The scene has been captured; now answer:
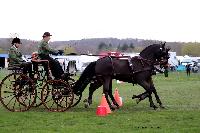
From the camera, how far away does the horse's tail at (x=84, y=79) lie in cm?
1524

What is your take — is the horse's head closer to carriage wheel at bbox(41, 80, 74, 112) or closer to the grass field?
the grass field

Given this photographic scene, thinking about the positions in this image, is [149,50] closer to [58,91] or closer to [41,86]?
[58,91]

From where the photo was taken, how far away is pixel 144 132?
9.93m

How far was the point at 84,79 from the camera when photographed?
15523 millimetres

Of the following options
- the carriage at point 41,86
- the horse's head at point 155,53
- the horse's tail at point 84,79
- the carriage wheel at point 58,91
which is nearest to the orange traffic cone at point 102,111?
the carriage at point 41,86

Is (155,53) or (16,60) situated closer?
(16,60)

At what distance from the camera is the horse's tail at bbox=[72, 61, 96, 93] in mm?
15241

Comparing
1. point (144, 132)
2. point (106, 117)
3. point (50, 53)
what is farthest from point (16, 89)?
point (144, 132)

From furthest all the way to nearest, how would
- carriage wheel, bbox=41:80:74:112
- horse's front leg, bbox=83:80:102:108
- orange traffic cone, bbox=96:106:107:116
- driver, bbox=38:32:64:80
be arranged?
horse's front leg, bbox=83:80:102:108
driver, bbox=38:32:64:80
carriage wheel, bbox=41:80:74:112
orange traffic cone, bbox=96:106:107:116

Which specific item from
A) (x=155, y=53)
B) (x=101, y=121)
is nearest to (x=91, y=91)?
(x=155, y=53)

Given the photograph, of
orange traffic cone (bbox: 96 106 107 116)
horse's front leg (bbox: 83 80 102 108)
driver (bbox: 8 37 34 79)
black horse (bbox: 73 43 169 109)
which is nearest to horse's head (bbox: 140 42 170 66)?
black horse (bbox: 73 43 169 109)

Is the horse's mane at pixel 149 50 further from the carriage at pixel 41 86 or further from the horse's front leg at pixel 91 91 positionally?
the carriage at pixel 41 86

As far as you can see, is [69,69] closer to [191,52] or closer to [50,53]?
[50,53]

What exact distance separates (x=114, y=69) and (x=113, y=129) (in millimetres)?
4653
